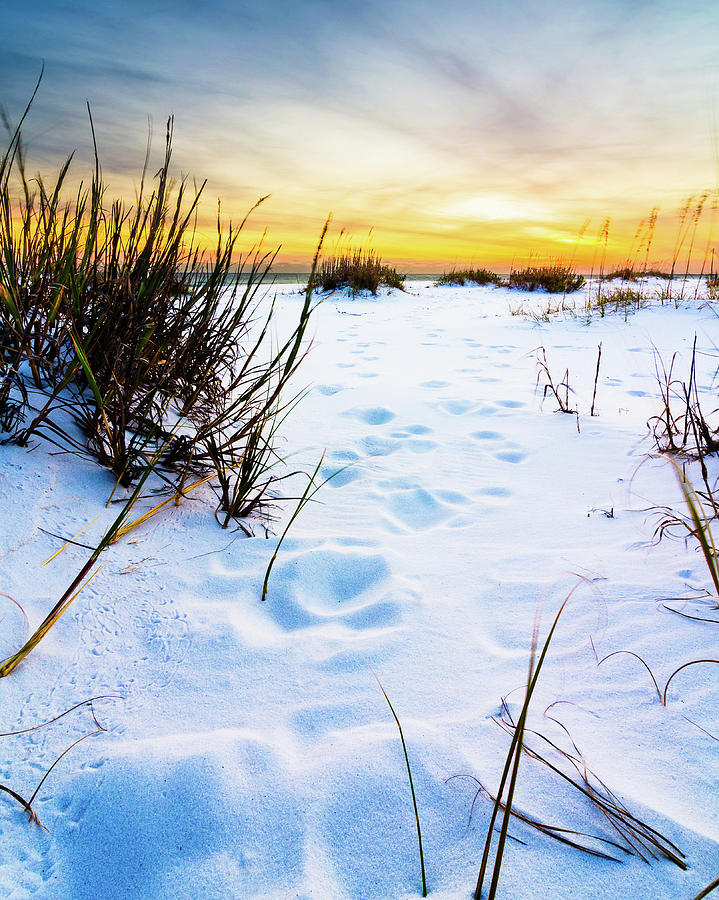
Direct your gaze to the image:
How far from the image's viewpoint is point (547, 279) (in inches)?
364

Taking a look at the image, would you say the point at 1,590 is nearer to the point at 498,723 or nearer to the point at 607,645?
the point at 498,723

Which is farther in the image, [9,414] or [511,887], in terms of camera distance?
[9,414]

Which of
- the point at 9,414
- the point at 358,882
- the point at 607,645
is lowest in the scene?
the point at 358,882

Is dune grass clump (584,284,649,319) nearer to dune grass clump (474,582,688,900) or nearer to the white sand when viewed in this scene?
the white sand

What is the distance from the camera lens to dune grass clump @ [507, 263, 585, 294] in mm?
9031

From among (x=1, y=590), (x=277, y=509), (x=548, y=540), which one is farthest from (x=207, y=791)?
(x=548, y=540)

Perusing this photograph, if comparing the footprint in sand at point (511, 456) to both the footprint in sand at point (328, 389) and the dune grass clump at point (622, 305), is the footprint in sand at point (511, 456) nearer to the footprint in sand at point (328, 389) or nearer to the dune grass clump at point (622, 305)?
the footprint in sand at point (328, 389)

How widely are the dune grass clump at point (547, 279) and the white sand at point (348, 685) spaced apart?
826 cm

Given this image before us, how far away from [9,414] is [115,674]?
85 centimetres

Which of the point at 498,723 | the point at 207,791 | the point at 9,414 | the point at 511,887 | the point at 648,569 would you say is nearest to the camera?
the point at 511,887

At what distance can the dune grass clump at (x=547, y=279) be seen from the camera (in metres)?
9.03

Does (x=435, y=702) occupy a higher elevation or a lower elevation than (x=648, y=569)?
lower

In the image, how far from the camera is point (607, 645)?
969mm

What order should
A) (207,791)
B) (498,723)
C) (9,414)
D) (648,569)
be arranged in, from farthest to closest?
(9,414) → (648,569) → (498,723) → (207,791)
